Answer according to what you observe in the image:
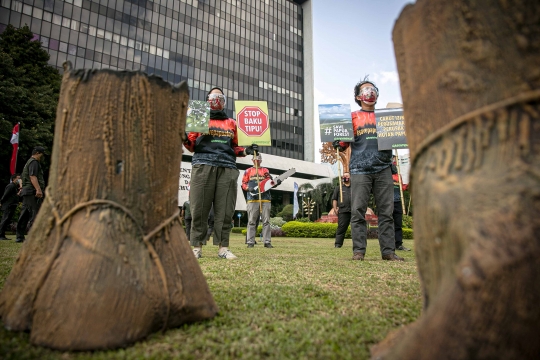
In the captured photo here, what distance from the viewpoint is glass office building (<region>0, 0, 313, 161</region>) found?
109 ft

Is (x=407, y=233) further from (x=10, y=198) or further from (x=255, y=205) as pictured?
(x=10, y=198)

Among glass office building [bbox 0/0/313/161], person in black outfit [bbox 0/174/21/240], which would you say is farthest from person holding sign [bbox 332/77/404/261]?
glass office building [bbox 0/0/313/161]

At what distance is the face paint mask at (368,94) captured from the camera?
4.61 m

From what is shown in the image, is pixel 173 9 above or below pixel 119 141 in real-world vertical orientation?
above

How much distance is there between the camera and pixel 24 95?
631 inches

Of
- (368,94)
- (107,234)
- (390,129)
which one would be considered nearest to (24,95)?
(368,94)

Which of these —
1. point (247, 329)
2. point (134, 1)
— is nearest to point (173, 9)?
point (134, 1)

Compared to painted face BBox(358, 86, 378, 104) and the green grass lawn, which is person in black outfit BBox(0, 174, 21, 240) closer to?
the green grass lawn

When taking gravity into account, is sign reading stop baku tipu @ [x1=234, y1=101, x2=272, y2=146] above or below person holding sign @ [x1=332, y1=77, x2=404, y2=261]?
above

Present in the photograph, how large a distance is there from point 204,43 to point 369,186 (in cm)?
4453

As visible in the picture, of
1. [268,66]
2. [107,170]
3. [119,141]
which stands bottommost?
[107,170]

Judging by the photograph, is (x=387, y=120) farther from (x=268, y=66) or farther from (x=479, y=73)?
(x=268, y=66)

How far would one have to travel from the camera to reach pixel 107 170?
4.38ft

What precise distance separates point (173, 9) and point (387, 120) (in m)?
45.0
